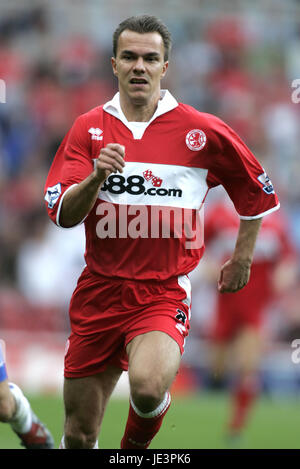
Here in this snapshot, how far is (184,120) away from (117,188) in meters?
0.59

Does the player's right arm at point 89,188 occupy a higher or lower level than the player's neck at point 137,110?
lower

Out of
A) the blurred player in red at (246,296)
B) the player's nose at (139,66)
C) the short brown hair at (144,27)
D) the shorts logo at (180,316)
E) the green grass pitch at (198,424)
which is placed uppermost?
the short brown hair at (144,27)

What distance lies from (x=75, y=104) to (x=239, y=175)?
964cm

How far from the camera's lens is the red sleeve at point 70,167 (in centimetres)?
519

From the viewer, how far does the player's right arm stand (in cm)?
478

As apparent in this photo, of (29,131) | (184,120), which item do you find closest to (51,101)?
(29,131)

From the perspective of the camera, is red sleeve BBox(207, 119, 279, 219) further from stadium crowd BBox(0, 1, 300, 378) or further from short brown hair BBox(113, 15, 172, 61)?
stadium crowd BBox(0, 1, 300, 378)

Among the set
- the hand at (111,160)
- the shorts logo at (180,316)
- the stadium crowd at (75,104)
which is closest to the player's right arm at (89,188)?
the hand at (111,160)

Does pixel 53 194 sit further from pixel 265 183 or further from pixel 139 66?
pixel 265 183

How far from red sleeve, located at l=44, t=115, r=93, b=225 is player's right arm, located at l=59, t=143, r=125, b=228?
8cm

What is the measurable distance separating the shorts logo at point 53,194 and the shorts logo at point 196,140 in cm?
81

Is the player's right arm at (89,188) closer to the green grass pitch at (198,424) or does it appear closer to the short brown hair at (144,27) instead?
the short brown hair at (144,27)

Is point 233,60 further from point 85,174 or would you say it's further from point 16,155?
point 85,174

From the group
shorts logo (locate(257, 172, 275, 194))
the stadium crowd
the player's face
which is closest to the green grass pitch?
the stadium crowd
